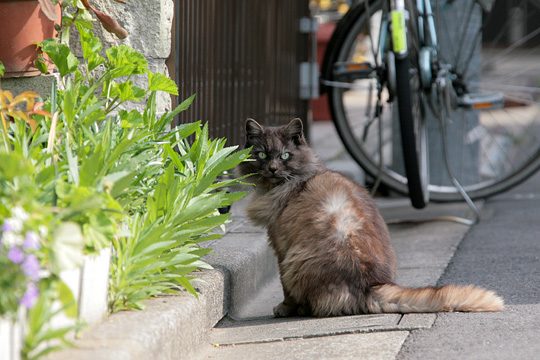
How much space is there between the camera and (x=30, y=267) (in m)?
2.31

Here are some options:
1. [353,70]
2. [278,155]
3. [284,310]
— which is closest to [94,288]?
[284,310]

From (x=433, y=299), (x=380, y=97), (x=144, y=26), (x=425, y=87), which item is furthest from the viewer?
(x=380, y=97)

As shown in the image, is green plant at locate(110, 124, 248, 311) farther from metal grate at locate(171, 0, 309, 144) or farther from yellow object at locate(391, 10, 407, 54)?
yellow object at locate(391, 10, 407, 54)

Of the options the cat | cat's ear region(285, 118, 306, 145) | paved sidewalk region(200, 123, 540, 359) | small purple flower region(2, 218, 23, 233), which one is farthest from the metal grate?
small purple flower region(2, 218, 23, 233)

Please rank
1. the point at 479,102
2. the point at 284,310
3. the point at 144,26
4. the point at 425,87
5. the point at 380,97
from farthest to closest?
the point at 479,102
the point at 380,97
the point at 425,87
the point at 144,26
the point at 284,310

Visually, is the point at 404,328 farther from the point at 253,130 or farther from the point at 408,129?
the point at 408,129

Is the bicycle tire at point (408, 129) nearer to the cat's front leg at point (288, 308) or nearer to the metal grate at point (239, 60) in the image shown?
the metal grate at point (239, 60)

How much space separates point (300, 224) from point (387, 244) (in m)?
0.34

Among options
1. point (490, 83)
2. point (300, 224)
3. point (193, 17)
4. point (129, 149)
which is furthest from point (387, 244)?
point (490, 83)

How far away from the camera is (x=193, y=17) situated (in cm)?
476

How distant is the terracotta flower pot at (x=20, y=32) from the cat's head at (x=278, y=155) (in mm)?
912

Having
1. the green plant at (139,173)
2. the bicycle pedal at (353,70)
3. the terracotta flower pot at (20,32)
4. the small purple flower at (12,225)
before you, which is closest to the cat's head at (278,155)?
the green plant at (139,173)

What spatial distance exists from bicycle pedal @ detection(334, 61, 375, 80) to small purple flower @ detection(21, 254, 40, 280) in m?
3.68

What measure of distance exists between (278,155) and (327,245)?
598 mm
